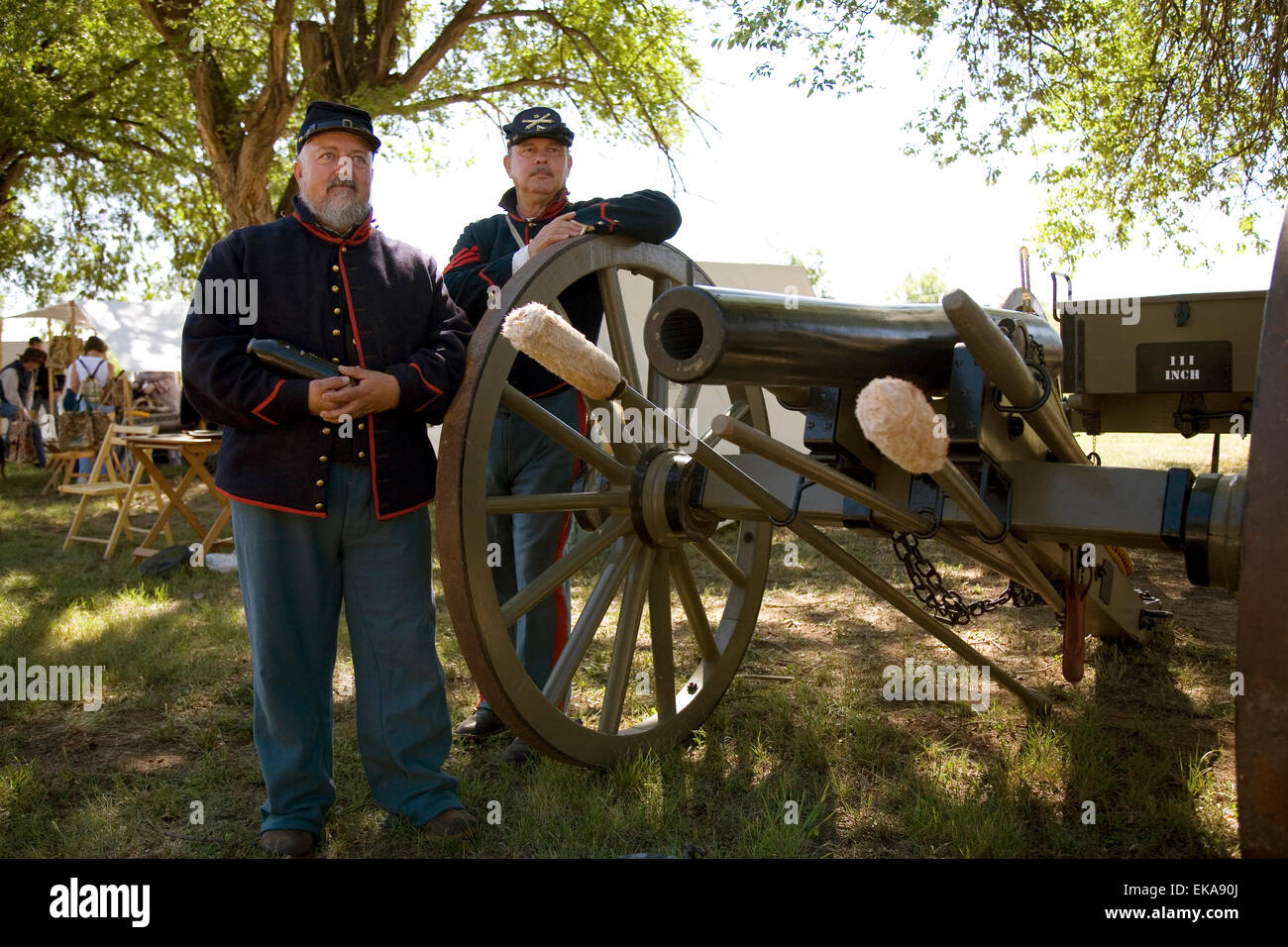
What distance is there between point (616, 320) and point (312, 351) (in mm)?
922

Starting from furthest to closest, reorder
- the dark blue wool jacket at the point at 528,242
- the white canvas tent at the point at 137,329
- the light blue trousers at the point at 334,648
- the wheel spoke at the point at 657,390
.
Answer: the white canvas tent at the point at 137,329, the wheel spoke at the point at 657,390, the dark blue wool jacket at the point at 528,242, the light blue trousers at the point at 334,648

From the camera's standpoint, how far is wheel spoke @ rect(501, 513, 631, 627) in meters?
3.03

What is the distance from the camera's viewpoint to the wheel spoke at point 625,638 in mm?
3371

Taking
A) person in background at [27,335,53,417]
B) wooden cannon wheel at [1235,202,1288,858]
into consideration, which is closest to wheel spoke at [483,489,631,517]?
wooden cannon wheel at [1235,202,1288,858]

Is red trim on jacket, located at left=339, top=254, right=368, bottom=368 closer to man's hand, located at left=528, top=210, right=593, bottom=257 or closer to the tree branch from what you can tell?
man's hand, located at left=528, top=210, right=593, bottom=257

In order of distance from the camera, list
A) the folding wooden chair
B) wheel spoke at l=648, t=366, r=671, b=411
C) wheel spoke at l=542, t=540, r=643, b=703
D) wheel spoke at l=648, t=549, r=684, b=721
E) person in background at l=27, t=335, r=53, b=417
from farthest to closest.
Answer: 1. person in background at l=27, t=335, r=53, b=417
2. the folding wooden chair
3. wheel spoke at l=648, t=366, r=671, b=411
4. wheel spoke at l=648, t=549, r=684, b=721
5. wheel spoke at l=542, t=540, r=643, b=703

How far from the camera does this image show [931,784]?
132 inches

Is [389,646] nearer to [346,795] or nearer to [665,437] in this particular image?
[346,795]

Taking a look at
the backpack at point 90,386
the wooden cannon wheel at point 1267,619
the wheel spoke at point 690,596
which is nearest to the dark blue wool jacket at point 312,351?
the wheel spoke at point 690,596

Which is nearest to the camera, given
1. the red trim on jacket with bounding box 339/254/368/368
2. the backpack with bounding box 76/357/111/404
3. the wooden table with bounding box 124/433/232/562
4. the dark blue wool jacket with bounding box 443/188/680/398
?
the red trim on jacket with bounding box 339/254/368/368

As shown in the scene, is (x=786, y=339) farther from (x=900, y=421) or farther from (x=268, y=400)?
(x=268, y=400)

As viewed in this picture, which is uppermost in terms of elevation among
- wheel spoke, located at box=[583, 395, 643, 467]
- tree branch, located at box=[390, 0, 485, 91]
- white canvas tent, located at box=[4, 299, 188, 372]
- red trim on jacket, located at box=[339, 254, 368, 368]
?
tree branch, located at box=[390, 0, 485, 91]

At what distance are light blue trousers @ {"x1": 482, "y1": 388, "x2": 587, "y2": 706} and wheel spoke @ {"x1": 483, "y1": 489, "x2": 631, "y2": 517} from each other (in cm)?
40

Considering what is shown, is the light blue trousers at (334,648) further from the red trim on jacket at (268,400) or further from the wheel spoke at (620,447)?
the wheel spoke at (620,447)
